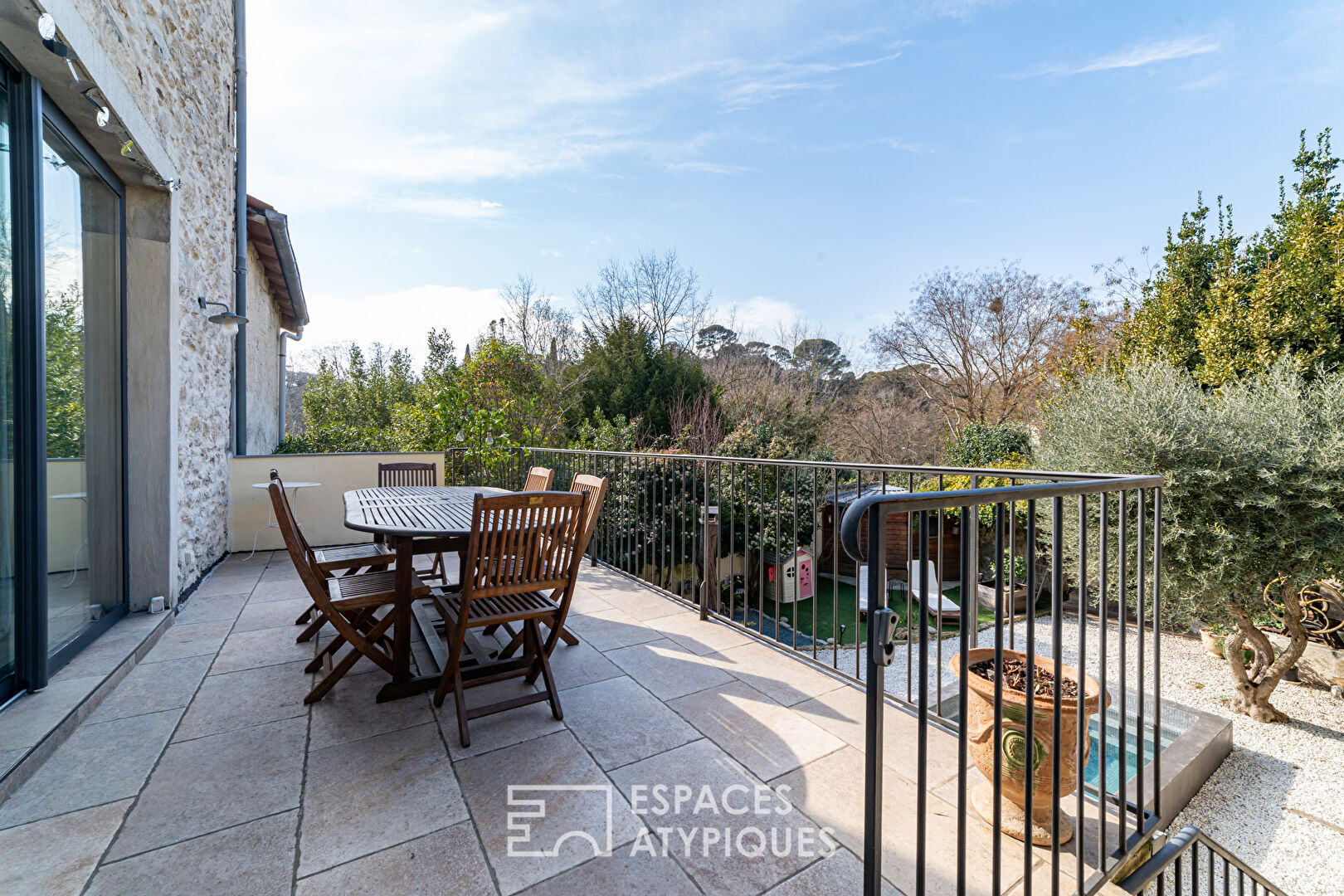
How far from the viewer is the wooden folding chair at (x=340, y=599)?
2004 mm

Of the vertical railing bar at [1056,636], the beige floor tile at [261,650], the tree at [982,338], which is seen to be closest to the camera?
the vertical railing bar at [1056,636]

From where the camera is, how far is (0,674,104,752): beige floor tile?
1723 mm

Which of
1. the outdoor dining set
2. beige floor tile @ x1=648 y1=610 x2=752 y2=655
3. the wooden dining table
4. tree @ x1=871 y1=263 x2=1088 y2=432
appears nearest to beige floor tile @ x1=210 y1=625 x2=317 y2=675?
the outdoor dining set

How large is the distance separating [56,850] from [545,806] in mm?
1216

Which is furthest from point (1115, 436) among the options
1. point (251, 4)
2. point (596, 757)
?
point (251, 4)

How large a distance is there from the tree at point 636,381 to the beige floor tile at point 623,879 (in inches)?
409

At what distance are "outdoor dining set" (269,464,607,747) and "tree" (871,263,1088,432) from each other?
1228 cm

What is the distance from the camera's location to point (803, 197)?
1061 cm

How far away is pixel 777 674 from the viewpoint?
247 cm

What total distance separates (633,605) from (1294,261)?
791 cm

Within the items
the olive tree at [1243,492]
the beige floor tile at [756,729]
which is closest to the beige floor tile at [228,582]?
the beige floor tile at [756,729]

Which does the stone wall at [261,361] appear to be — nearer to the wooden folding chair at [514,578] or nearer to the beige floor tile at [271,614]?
the beige floor tile at [271,614]

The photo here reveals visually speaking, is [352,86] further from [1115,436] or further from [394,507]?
[1115,436]

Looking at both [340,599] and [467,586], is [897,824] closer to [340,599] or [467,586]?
[467,586]
